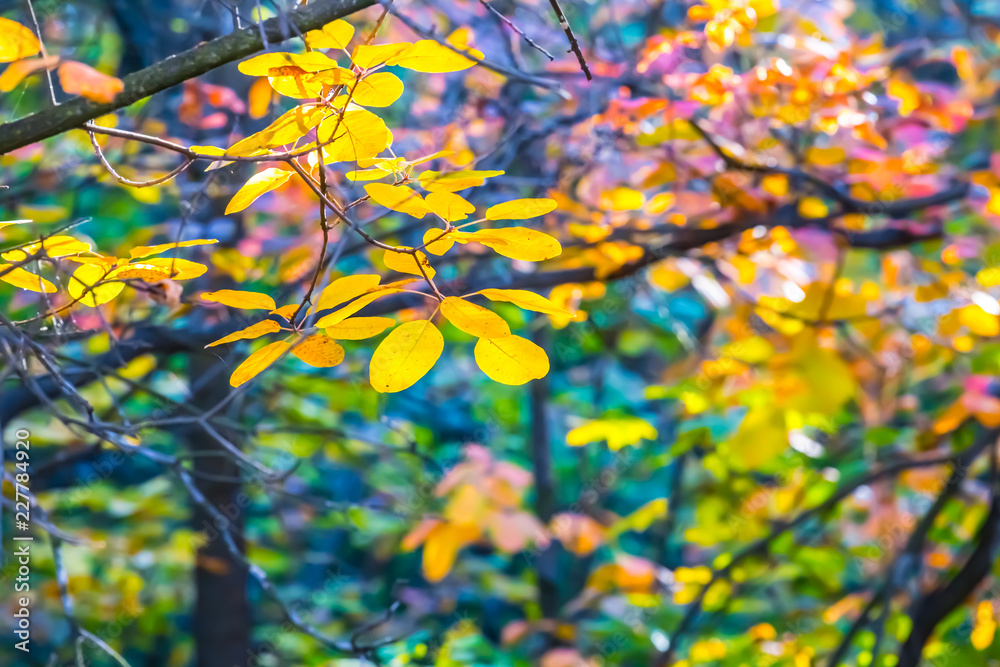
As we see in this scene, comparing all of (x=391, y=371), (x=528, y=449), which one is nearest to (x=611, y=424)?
(x=391, y=371)

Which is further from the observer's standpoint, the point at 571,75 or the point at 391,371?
the point at 571,75

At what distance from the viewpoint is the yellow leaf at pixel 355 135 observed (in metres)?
0.53

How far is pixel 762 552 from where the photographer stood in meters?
1.71

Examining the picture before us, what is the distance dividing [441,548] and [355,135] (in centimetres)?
139

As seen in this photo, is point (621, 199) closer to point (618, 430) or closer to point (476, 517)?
point (618, 430)

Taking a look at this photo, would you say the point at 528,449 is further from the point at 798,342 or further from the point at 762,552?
the point at 798,342

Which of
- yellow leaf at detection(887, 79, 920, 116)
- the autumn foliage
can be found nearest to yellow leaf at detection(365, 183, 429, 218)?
the autumn foliage

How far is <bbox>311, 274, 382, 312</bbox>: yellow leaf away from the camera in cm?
53

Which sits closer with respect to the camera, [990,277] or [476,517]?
[990,277]

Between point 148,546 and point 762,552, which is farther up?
point 762,552

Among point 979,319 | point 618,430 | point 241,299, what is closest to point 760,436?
point 618,430

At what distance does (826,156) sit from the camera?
142 centimetres

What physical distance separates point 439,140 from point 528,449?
169 cm

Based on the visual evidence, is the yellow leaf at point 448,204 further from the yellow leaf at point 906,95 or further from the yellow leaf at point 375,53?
the yellow leaf at point 906,95
